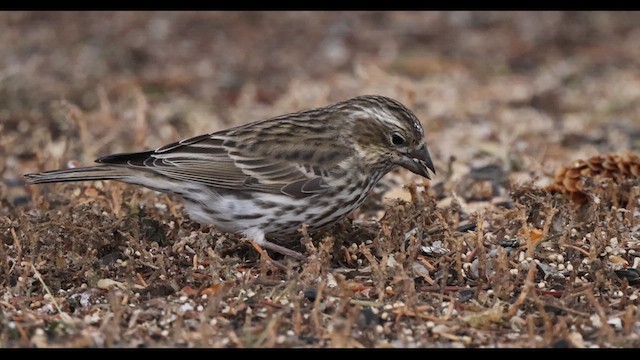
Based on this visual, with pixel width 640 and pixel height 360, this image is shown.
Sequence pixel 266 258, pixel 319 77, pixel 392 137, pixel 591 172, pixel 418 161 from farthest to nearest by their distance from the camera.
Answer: pixel 319 77 → pixel 591 172 → pixel 418 161 → pixel 392 137 → pixel 266 258

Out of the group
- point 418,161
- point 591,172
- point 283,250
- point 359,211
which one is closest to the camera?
point 283,250

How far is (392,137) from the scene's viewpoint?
6957 millimetres

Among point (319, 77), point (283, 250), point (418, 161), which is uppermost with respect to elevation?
point (319, 77)

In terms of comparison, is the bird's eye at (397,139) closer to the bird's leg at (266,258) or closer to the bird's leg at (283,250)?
the bird's leg at (283,250)

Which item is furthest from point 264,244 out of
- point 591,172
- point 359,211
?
point 591,172

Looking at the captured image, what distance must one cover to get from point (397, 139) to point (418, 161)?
220 millimetres

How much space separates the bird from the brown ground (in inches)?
7.5

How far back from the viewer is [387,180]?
28.3 ft

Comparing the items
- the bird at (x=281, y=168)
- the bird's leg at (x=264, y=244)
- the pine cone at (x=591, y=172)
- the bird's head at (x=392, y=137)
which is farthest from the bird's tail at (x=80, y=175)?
the pine cone at (x=591, y=172)

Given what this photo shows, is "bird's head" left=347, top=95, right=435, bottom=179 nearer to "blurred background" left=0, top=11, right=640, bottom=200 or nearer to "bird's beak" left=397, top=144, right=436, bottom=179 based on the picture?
"bird's beak" left=397, top=144, right=436, bottom=179

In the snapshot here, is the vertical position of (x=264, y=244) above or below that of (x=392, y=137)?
below

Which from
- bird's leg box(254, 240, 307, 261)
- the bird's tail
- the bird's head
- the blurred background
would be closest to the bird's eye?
the bird's head

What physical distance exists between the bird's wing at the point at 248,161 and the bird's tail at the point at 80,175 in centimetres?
6

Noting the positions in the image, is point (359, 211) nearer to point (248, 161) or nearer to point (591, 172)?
point (248, 161)
